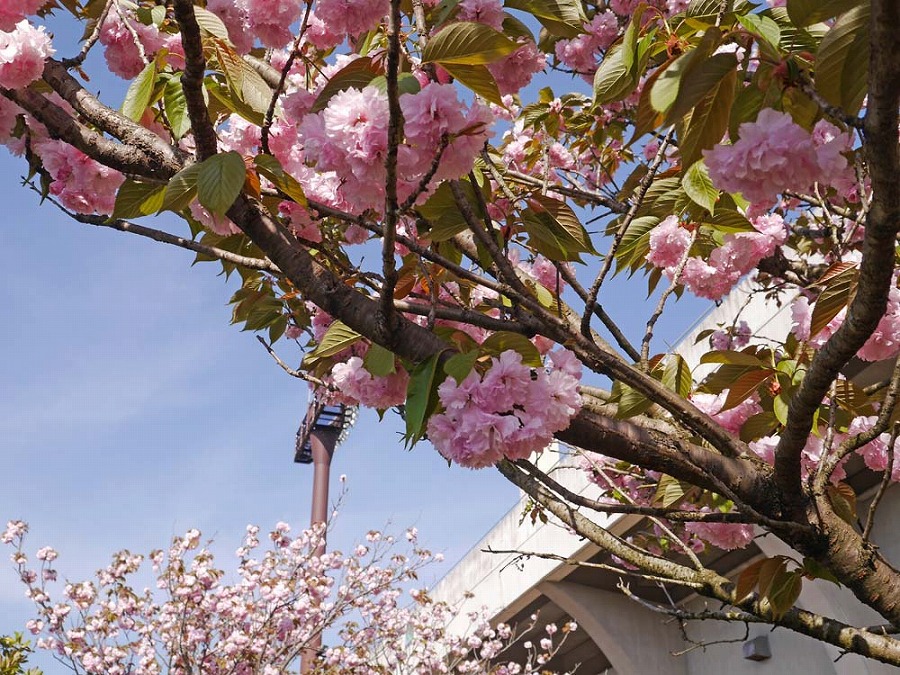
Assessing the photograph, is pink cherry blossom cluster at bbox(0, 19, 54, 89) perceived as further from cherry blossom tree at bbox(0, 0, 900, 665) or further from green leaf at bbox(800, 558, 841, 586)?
green leaf at bbox(800, 558, 841, 586)

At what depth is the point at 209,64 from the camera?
147cm

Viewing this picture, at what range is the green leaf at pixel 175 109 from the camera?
1390 mm

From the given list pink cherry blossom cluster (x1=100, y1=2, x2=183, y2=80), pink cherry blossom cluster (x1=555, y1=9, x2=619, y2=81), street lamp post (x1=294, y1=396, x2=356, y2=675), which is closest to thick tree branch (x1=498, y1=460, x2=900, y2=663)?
pink cherry blossom cluster (x1=100, y1=2, x2=183, y2=80)

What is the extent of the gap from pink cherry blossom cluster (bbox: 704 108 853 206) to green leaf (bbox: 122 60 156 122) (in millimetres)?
986

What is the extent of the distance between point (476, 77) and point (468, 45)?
0.06 metres

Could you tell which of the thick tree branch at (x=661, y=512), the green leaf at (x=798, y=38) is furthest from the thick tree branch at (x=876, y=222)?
the green leaf at (x=798, y=38)

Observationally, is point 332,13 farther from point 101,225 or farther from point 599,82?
point 101,225

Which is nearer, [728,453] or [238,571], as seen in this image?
[728,453]

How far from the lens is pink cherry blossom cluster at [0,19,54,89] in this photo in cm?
138

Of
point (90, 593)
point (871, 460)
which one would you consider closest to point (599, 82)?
point (871, 460)

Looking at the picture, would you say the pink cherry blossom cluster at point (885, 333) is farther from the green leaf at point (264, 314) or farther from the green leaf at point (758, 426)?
the green leaf at point (264, 314)

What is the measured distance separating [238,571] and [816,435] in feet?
21.2

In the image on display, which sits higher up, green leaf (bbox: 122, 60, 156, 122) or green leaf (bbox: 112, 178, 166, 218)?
green leaf (bbox: 122, 60, 156, 122)

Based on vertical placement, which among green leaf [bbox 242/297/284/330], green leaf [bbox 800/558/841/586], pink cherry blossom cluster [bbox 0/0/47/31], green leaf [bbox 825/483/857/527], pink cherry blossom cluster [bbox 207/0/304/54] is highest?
pink cherry blossom cluster [bbox 0/0/47/31]
